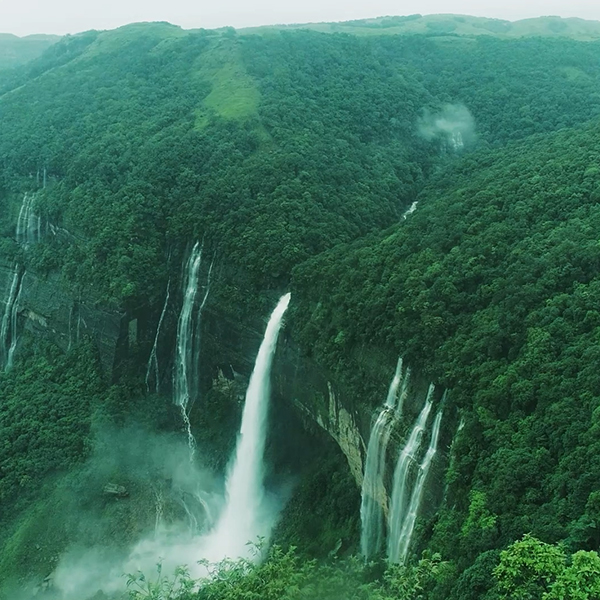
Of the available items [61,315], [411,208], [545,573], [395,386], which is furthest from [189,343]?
[545,573]

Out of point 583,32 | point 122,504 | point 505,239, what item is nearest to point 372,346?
point 505,239

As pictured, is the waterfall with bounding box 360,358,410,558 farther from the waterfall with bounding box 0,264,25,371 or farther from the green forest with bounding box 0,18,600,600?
the waterfall with bounding box 0,264,25,371

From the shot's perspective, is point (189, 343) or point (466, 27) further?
point (466, 27)

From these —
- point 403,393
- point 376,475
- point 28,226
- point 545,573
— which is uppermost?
point 28,226

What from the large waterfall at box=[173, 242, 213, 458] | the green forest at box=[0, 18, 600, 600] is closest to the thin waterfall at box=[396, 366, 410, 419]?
the green forest at box=[0, 18, 600, 600]

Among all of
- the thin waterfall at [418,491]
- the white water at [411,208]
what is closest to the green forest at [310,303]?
the thin waterfall at [418,491]

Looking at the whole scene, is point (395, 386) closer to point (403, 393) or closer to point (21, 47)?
point (403, 393)

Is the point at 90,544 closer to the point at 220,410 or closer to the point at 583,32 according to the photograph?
the point at 220,410
